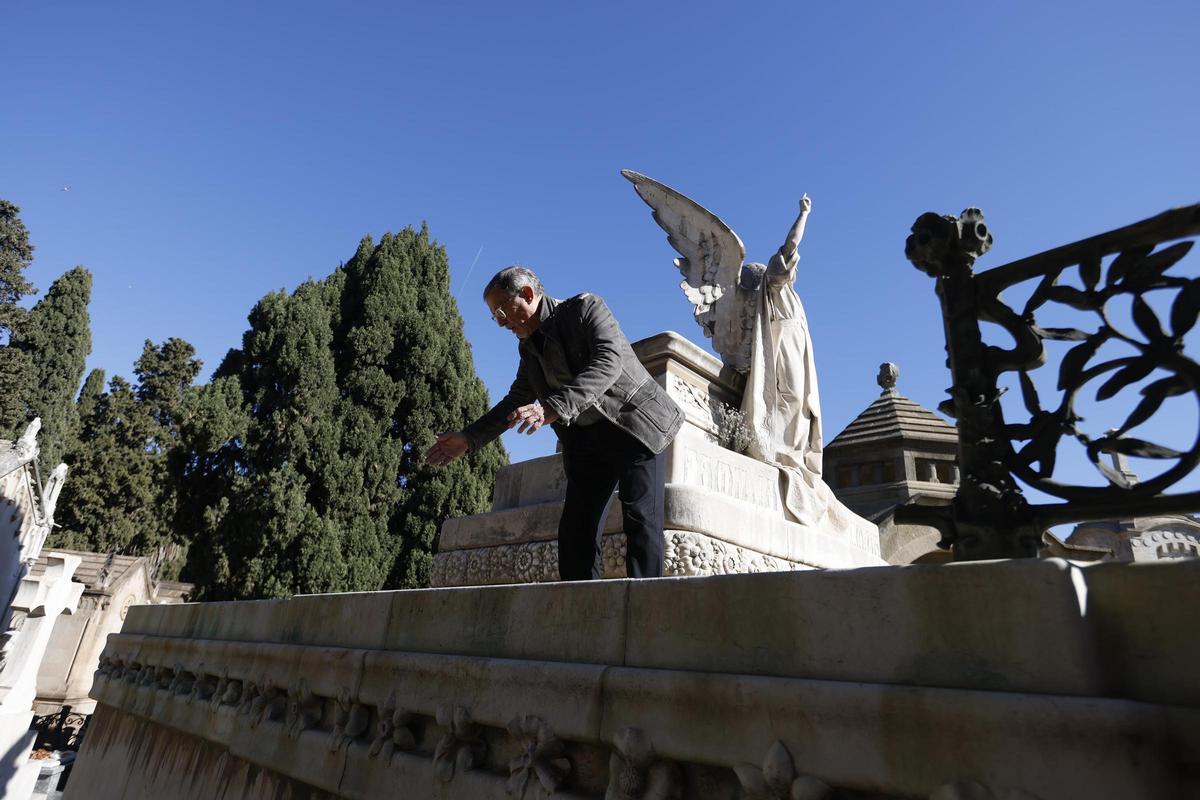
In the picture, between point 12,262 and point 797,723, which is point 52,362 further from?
point 797,723

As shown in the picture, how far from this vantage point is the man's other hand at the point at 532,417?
9.07 feet

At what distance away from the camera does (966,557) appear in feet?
6.56

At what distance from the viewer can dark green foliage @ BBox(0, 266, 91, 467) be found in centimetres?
2786

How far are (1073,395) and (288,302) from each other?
21125 millimetres

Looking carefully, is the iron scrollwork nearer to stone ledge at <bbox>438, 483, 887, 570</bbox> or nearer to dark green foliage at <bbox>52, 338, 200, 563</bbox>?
stone ledge at <bbox>438, 483, 887, 570</bbox>

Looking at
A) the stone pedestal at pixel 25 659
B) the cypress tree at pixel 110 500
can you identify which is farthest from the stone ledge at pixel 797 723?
the cypress tree at pixel 110 500

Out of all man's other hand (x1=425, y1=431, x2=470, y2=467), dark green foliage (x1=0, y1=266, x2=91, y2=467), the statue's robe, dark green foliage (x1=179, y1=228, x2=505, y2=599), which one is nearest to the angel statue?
the statue's robe

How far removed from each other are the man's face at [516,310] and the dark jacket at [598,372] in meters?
0.07

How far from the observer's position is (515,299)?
11.3ft

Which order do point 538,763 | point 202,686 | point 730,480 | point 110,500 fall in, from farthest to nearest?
point 110,500
point 730,480
point 202,686
point 538,763

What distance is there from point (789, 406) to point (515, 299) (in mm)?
4213

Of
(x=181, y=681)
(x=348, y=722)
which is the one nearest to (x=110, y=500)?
(x=181, y=681)

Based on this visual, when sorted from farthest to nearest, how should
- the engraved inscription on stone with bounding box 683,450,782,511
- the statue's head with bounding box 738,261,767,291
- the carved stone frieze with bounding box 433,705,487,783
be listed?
the statue's head with bounding box 738,261,767,291 → the engraved inscription on stone with bounding box 683,450,782,511 → the carved stone frieze with bounding box 433,705,487,783

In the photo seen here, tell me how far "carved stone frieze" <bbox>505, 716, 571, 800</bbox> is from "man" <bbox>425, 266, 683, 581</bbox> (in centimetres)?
107
